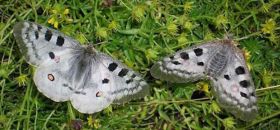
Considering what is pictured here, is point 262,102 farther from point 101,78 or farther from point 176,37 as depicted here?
point 101,78

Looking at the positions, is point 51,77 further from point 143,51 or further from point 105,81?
point 143,51

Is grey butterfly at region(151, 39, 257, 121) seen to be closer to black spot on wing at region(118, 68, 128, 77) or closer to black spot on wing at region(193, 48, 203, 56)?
Result: black spot on wing at region(193, 48, 203, 56)

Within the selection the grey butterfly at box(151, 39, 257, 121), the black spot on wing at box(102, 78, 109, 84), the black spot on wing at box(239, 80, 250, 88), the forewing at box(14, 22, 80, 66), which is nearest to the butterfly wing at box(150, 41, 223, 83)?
the grey butterfly at box(151, 39, 257, 121)

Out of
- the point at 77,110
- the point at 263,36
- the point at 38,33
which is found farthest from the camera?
the point at 263,36

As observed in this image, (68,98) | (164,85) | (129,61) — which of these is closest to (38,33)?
(68,98)

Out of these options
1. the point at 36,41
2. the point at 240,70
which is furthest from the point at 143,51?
the point at 36,41
